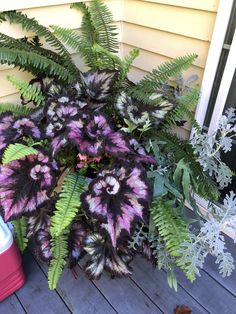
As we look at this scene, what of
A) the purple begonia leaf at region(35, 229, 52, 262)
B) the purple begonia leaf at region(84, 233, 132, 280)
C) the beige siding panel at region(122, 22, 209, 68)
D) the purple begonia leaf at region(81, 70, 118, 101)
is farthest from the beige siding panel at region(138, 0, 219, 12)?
the purple begonia leaf at region(35, 229, 52, 262)

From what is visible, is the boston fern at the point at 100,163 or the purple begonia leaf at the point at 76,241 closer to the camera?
the boston fern at the point at 100,163

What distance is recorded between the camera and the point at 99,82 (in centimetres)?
141

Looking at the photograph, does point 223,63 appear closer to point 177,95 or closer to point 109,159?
point 177,95

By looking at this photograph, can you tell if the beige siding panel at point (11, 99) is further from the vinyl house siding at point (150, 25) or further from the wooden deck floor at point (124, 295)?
the wooden deck floor at point (124, 295)

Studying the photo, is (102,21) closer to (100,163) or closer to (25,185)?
(100,163)

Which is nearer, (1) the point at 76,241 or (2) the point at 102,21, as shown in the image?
(1) the point at 76,241

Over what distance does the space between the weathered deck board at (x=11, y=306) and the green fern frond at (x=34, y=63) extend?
1.17m

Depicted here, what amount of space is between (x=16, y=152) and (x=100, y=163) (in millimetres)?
406

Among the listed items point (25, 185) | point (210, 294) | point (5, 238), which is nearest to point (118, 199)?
point (25, 185)

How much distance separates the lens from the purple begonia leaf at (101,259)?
1407 millimetres

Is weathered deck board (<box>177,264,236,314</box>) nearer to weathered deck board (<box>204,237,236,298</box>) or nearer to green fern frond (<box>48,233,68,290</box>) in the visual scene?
weathered deck board (<box>204,237,236,298</box>)

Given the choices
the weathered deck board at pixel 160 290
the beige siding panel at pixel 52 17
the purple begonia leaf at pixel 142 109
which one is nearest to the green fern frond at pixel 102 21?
the beige siding panel at pixel 52 17

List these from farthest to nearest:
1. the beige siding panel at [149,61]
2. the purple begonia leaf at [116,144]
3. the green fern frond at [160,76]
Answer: the beige siding panel at [149,61] < the green fern frond at [160,76] < the purple begonia leaf at [116,144]

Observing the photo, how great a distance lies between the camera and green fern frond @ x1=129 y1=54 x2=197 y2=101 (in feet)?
4.86
